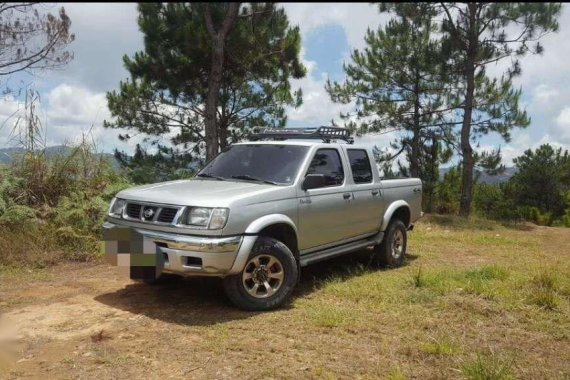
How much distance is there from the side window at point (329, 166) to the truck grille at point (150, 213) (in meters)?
1.73

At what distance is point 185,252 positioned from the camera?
458 centimetres

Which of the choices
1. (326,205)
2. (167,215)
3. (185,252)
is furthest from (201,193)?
(326,205)

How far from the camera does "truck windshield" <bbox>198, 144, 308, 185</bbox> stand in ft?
18.5

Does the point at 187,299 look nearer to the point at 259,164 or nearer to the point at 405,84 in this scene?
the point at 259,164

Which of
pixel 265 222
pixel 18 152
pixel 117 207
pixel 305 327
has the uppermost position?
pixel 18 152

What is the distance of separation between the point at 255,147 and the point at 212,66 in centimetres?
722

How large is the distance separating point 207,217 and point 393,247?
3.51m

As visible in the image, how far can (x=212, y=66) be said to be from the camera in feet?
41.9

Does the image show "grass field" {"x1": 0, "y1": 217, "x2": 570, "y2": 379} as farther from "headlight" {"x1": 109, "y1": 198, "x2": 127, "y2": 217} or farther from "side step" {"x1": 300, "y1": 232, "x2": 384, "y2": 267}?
"headlight" {"x1": 109, "y1": 198, "x2": 127, "y2": 217}

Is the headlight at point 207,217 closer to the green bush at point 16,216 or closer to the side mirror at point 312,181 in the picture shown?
the side mirror at point 312,181

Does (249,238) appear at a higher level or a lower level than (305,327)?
higher

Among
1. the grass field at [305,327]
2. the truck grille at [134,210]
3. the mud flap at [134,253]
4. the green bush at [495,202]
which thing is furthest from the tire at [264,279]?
the green bush at [495,202]

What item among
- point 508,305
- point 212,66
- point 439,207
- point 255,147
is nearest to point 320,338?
point 508,305

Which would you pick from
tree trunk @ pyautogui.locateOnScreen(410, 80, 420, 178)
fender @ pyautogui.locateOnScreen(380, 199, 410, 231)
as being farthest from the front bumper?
tree trunk @ pyautogui.locateOnScreen(410, 80, 420, 178)
